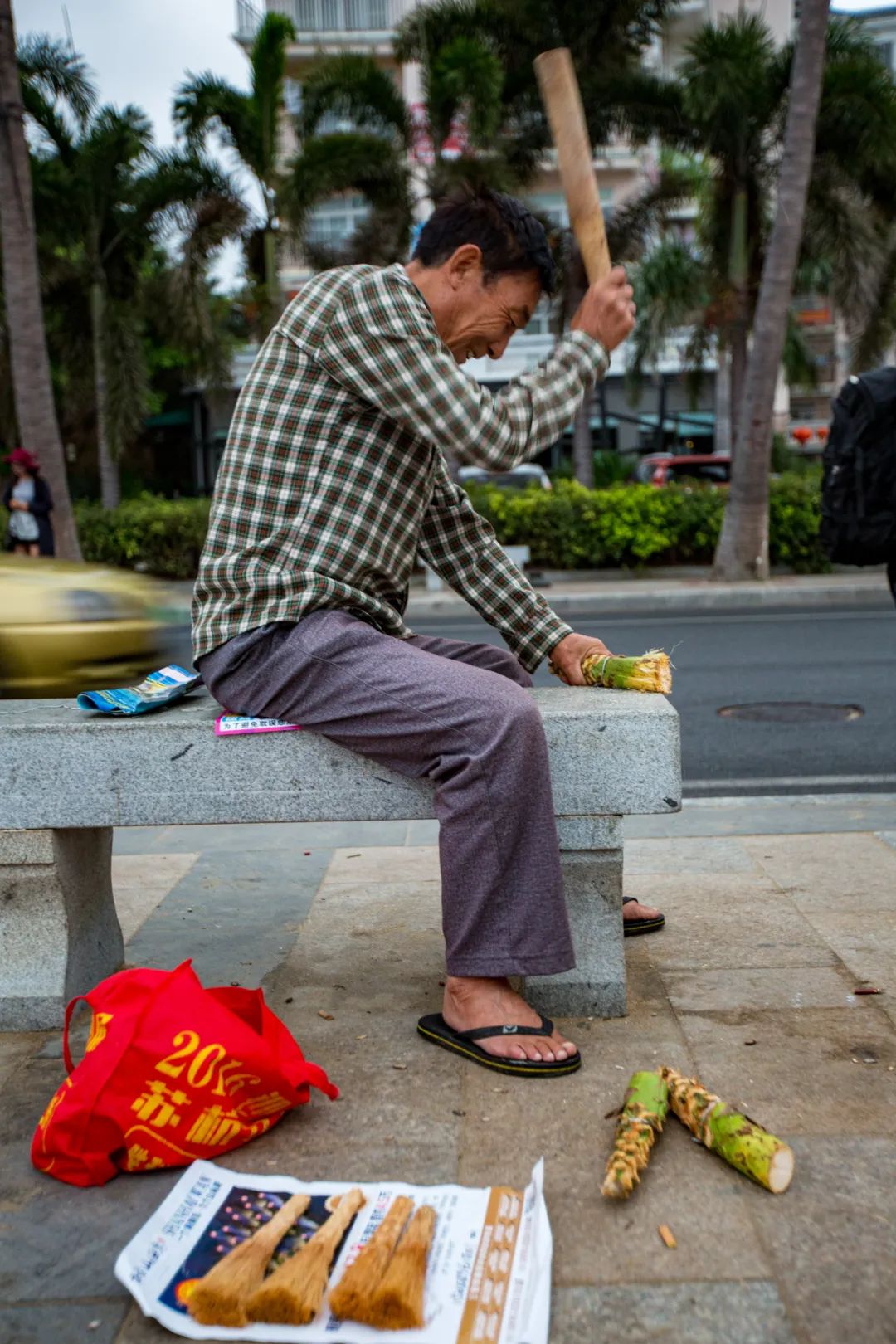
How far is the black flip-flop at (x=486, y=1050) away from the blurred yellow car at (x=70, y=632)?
4.00 ft

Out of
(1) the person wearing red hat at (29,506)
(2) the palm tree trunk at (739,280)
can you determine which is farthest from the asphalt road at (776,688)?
(2) the palm tree trunk at (739,280)

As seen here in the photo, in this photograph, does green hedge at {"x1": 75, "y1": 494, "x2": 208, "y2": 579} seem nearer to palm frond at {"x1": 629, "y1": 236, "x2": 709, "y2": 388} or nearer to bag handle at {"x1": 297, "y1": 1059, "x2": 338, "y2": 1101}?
palm frond at {"x1": 629, "y1": 236, "x2": 709, "y2": 388}

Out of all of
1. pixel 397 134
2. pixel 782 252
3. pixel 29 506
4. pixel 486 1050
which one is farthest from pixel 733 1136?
pixel 397 134

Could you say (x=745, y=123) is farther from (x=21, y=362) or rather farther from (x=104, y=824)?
(x=104, y=824)

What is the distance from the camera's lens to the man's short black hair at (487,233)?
9.39 ft

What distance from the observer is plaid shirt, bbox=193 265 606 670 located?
2750 mm

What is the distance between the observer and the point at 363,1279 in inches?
68.9

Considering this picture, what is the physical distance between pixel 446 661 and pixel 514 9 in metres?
18.9

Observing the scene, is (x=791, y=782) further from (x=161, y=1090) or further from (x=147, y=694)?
(x=161, y=1090)

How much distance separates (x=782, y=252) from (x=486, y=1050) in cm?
1217

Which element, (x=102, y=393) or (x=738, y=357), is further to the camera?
(x=102, y=393)

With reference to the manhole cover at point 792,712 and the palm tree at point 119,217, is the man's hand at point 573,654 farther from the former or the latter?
the palm tree at point 119,217

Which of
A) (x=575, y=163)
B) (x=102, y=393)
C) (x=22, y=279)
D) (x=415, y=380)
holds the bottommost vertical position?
(x=102, y=393)

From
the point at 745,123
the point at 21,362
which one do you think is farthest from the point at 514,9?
the point at 21,362
